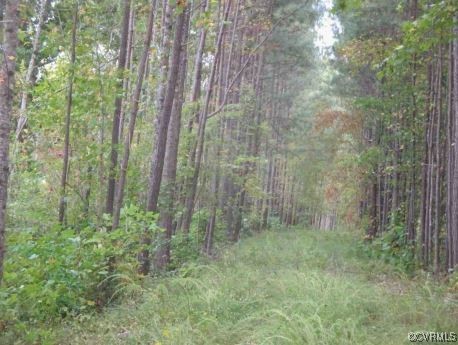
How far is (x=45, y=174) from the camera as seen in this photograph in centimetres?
970

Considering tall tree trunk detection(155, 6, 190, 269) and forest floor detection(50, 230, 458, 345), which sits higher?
tall tree trunk detection(155, 6, 190, 269)

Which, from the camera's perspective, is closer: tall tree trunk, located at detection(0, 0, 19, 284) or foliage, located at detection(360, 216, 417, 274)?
tall tree trunk, located at detection(0, 0, 19, 284)

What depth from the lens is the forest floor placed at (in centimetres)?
473

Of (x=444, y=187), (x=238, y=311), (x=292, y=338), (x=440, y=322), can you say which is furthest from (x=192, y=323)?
(x=444, y=187)

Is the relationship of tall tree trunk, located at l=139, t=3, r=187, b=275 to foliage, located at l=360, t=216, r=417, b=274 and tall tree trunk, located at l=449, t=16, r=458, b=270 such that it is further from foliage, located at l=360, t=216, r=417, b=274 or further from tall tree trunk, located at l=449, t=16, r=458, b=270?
foliage, located at l=360, t=216, r=417, b=274

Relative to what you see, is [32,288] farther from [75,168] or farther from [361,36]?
[361,36]

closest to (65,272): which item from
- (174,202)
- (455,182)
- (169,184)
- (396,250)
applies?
(169,184)

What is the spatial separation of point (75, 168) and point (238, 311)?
15.1 ft

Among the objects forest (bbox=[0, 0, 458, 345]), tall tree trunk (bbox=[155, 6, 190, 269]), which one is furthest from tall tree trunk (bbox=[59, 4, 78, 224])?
tall tree trunk (bbox=[155, 6, 190, 269])

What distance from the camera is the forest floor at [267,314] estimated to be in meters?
4.73

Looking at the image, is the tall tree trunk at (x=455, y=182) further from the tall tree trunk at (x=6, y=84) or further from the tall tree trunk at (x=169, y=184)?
the tall tree trunk at (x=6, y=84)

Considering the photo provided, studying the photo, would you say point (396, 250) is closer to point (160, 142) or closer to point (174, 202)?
point (174, 202)

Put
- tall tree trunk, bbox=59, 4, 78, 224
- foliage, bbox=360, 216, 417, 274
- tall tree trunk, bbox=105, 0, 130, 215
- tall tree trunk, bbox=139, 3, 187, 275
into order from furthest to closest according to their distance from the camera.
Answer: foliage, bbox=360, 216, 417, 274 < tall tree trunk, bbox=139, 3, 187, 275 < tall tree trunk, bbox=105, 0, 130, 215 < tall tree trunk, bbox=59, 4, 78, 224

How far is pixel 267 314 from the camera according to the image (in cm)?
547
